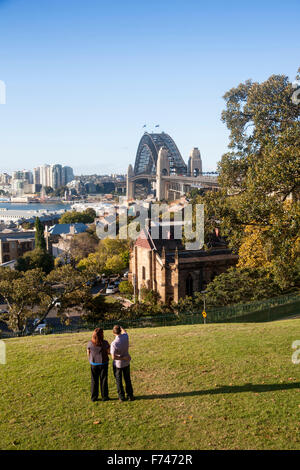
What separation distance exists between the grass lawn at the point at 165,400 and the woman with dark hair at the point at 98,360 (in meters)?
0.24

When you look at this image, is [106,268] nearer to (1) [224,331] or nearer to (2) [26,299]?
(2) [26,299]

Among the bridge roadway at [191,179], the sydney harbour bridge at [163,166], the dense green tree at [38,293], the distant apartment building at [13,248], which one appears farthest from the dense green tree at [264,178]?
the sydney harbour bridge at [163,166]

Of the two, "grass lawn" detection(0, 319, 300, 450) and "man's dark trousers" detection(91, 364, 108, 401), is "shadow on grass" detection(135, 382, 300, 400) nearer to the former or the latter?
"grass lawn" detection(0, 319, 300, 450)

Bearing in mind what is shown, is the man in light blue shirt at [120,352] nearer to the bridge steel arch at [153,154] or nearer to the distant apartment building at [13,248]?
the distant apartment building at [13,248]

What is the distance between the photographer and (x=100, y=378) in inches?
304

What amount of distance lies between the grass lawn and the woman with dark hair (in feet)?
0.77

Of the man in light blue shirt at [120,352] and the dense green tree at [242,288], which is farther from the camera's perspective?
the dense green tree at [242,288]

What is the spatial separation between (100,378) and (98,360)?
1.28 feet

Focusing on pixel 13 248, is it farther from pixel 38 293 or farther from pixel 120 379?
pixel 120 379

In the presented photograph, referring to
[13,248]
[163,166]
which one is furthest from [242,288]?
[163,166]

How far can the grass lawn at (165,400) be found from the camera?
21.5 ft

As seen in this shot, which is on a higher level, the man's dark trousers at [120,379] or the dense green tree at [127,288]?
the man's dark trousers at [120,379]

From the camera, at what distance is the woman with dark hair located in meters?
7.57

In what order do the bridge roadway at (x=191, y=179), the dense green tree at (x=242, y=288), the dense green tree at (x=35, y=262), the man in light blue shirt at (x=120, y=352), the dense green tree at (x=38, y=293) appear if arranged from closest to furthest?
the man in light blue shirt at (x=120, y=352) → the dense green tree at (x=38, y=293) → the dense green tree at (x=242, y=288) → the dense green tree at (x=35, y=262) → the bridge roadway at (x=191, y=179)
